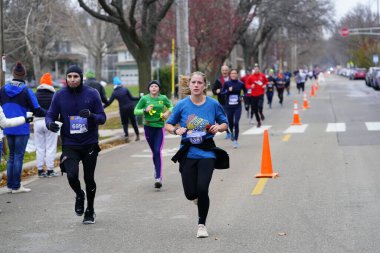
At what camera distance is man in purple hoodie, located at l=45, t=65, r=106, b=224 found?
870 cm

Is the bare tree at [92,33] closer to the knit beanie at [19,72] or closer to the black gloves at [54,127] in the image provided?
the knit beanie at [19,72]

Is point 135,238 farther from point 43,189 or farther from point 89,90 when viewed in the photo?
point 43,189

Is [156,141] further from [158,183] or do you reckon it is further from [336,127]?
[336,127]

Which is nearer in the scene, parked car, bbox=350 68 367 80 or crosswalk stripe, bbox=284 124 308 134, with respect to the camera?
crosswalk stripe, bbox=284 124 308 134

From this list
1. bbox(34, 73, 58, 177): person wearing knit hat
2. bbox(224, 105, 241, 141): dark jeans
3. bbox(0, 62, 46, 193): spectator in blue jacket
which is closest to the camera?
bbox(0, 62, 46, 193): spectator in blue jacket

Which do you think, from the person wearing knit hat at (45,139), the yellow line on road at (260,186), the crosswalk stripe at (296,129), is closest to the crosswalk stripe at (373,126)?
the crosswalk stripe at (296,129)

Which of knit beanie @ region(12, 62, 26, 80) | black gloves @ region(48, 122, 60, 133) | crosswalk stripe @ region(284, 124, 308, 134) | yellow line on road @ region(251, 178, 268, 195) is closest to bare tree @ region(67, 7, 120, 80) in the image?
crosswalk stripe @ region(284, 124, 308, 134)

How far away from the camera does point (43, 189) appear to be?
1211cm

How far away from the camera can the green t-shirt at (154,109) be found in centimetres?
1164

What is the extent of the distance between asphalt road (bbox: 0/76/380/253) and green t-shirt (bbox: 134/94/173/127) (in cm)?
105

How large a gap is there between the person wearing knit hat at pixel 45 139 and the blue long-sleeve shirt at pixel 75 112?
4489mm

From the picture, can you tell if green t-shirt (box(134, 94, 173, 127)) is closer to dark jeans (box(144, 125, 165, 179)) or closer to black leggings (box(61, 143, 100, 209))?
dark jeans (box(144, 125, 165, 179))

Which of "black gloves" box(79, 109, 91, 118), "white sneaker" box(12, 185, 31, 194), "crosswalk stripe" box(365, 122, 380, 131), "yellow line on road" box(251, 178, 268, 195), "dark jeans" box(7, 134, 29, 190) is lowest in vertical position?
"white sneaker" box(12, 185, 31, 194)

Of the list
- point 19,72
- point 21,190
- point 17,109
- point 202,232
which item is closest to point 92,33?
point 21,190
